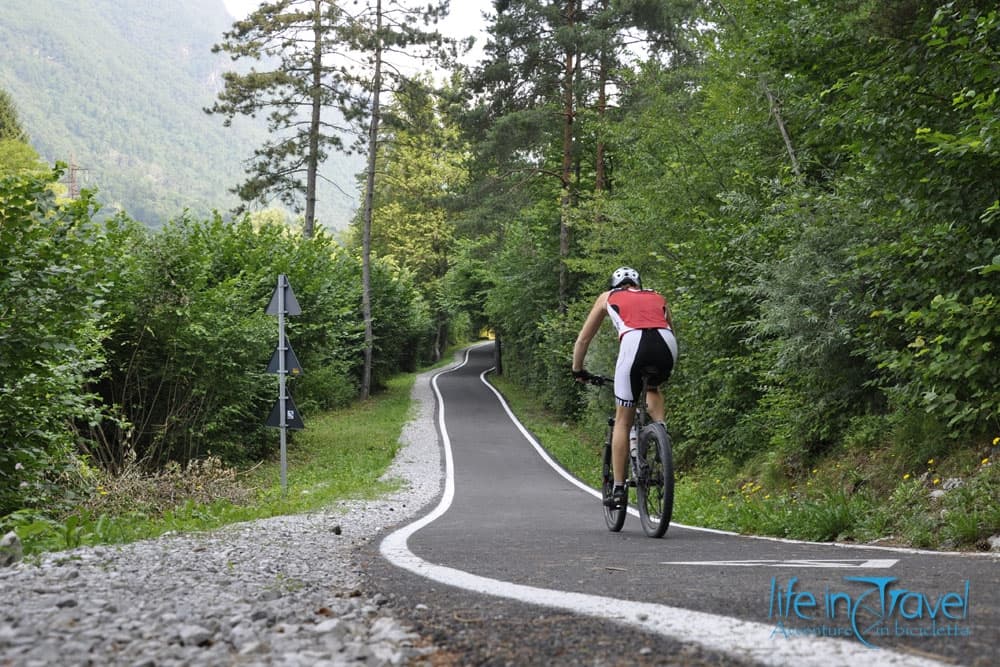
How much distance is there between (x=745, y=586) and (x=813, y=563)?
3.81 feet

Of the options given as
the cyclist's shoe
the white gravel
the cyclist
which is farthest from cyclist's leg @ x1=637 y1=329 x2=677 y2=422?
the white gravel

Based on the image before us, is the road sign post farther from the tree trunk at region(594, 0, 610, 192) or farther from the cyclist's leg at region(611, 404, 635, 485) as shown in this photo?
the tree trunk at region(594, 0, 610, 192)

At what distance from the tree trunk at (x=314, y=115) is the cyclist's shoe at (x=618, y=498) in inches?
1015

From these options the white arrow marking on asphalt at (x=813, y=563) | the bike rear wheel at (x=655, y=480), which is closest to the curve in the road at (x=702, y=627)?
the white arrow marking on asphalt at (x=813, y=563)

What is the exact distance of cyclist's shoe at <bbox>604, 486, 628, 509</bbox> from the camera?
6992mm

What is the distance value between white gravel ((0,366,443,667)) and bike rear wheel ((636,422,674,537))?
241cm

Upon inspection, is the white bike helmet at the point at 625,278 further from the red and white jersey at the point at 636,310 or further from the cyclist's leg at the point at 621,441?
the cyclist's leg at the point at 621,441

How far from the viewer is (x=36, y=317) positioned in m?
8.05

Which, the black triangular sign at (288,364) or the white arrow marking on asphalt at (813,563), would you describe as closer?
the white arrow marking on asphalt at (813,563)

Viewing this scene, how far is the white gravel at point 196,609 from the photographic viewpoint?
2523 millimetres

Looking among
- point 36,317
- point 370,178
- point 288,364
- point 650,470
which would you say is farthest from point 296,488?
Answer: point 370,178

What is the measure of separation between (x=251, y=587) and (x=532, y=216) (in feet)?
98.3

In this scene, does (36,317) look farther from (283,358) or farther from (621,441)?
(621,441)

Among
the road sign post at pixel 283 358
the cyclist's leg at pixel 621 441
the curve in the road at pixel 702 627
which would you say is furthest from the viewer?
the road sign post at pixel 283 358
